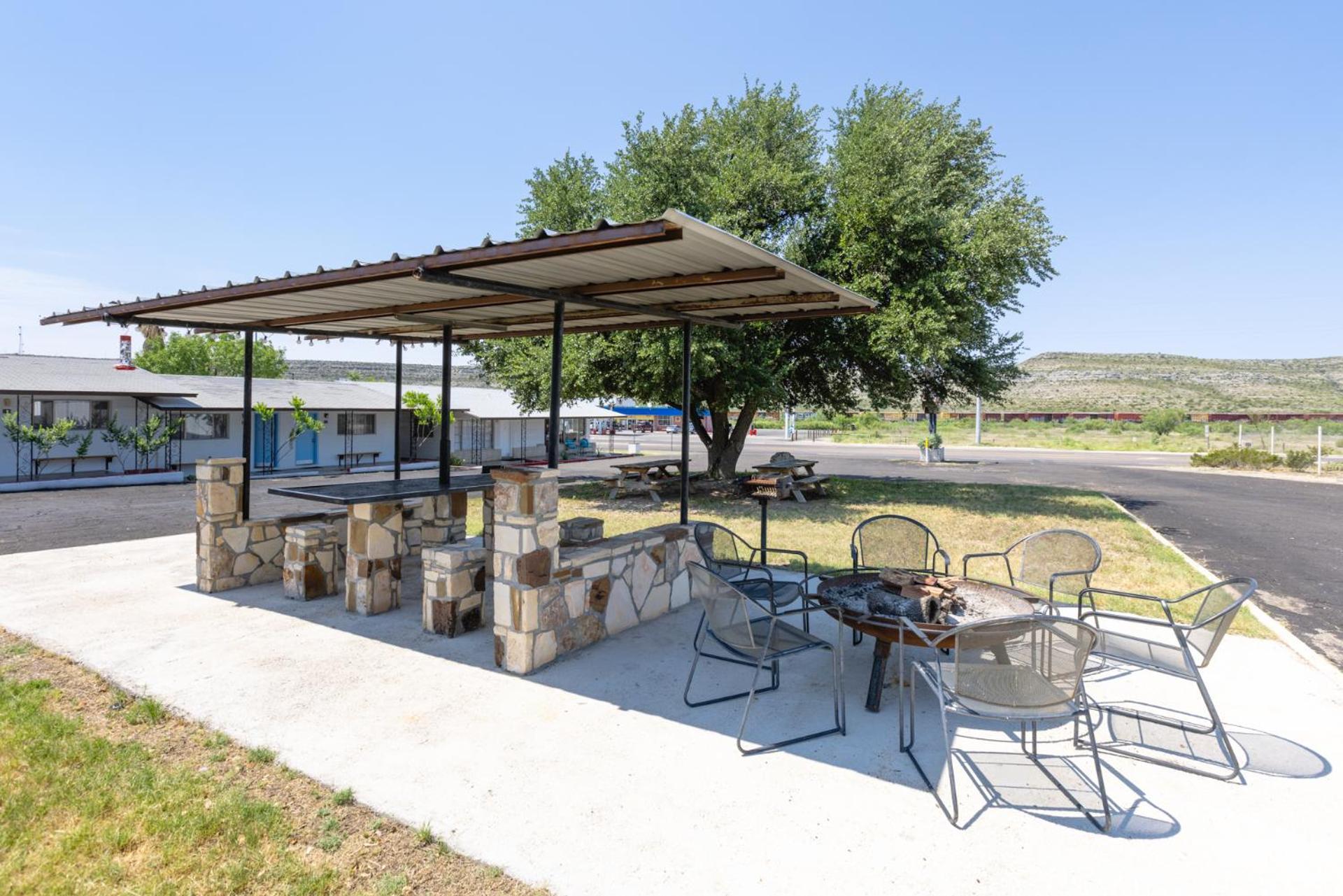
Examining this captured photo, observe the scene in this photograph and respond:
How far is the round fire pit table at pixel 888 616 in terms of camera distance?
12.2 feet

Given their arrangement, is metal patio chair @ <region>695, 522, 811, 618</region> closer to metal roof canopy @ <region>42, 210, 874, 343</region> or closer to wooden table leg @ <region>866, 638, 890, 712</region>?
wooden table leg @ <region>866, 638, 890, 712</region>

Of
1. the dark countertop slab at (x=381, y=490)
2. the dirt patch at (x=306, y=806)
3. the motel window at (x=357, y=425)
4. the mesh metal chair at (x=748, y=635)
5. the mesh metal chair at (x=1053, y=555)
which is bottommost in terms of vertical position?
the dirt patch at (x=306, y=806)

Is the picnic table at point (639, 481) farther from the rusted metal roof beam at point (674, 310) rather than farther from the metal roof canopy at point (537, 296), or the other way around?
the rusted metal roof beam at point (674, 310)

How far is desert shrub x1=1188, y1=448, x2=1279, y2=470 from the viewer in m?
24.4

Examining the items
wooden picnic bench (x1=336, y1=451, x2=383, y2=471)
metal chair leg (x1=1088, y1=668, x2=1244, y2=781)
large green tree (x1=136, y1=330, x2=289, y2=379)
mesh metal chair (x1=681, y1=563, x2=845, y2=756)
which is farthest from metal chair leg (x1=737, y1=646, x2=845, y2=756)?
large green tree (x1=136, y1=330, x2=289, y2=379)

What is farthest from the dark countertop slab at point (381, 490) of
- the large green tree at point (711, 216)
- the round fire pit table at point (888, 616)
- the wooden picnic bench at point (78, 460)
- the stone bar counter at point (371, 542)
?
the wooden picnic bench at point (78, 460)

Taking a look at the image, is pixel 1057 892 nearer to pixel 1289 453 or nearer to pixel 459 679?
pixel 459 679

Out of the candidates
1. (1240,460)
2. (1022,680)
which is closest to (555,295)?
(1022,680)

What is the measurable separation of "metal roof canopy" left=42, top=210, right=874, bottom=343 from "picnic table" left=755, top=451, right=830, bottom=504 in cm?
802

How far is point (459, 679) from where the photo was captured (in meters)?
4.42

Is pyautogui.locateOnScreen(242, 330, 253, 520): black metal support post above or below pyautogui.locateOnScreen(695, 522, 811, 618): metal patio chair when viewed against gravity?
above

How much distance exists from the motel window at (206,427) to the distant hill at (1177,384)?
64884mm

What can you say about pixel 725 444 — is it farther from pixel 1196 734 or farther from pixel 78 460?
pixel 78 460

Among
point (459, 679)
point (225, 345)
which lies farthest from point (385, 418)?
point (225, 345)
